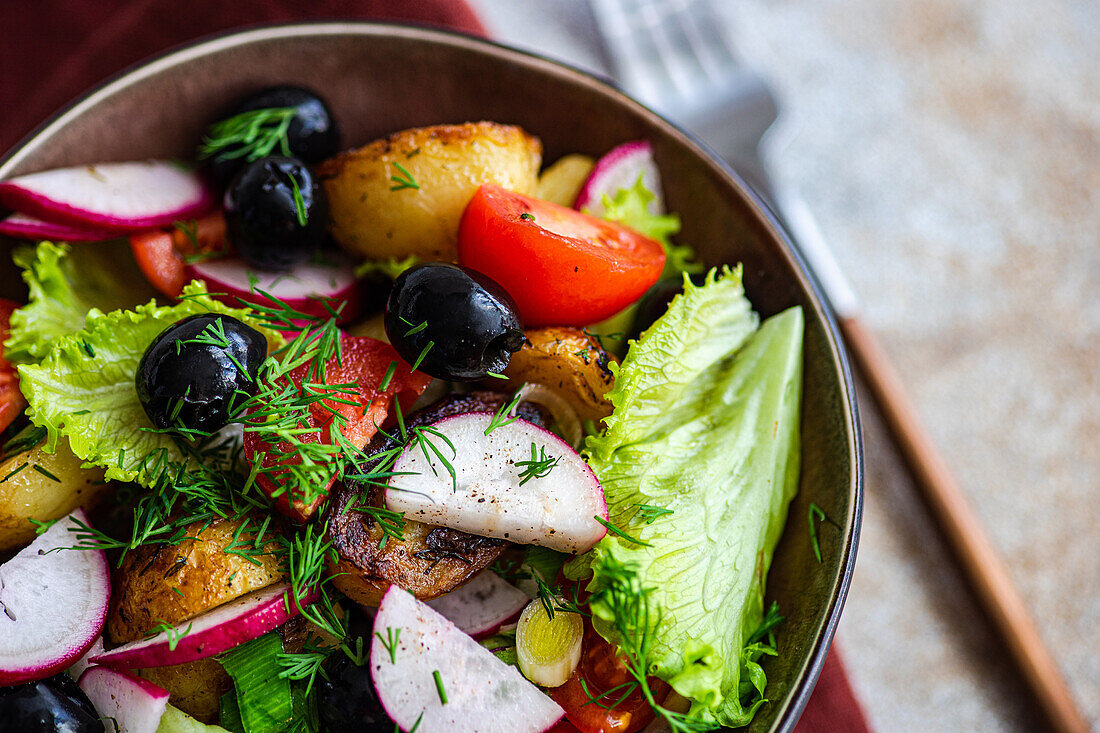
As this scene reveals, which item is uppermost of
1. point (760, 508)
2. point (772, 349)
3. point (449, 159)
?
point (449, 159)

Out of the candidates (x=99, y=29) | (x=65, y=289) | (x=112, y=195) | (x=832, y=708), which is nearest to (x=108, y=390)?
(x=65, y=289)

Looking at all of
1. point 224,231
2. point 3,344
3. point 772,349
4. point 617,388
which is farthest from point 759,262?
point 3,344

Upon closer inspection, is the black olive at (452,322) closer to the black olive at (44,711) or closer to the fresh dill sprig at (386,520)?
the fresh dill sprig at (386,520)

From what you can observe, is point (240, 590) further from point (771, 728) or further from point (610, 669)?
point (771, 728)

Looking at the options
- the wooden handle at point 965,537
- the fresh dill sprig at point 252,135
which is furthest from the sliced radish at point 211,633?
the wooden handle at point 965,537

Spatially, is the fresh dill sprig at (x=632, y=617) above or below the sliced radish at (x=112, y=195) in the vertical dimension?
below

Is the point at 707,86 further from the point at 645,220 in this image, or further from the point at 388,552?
the point at 388,552

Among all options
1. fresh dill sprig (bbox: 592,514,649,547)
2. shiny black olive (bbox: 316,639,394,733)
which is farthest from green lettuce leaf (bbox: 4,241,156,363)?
fresh dill sprig (bbox: 592,514,649,547)
